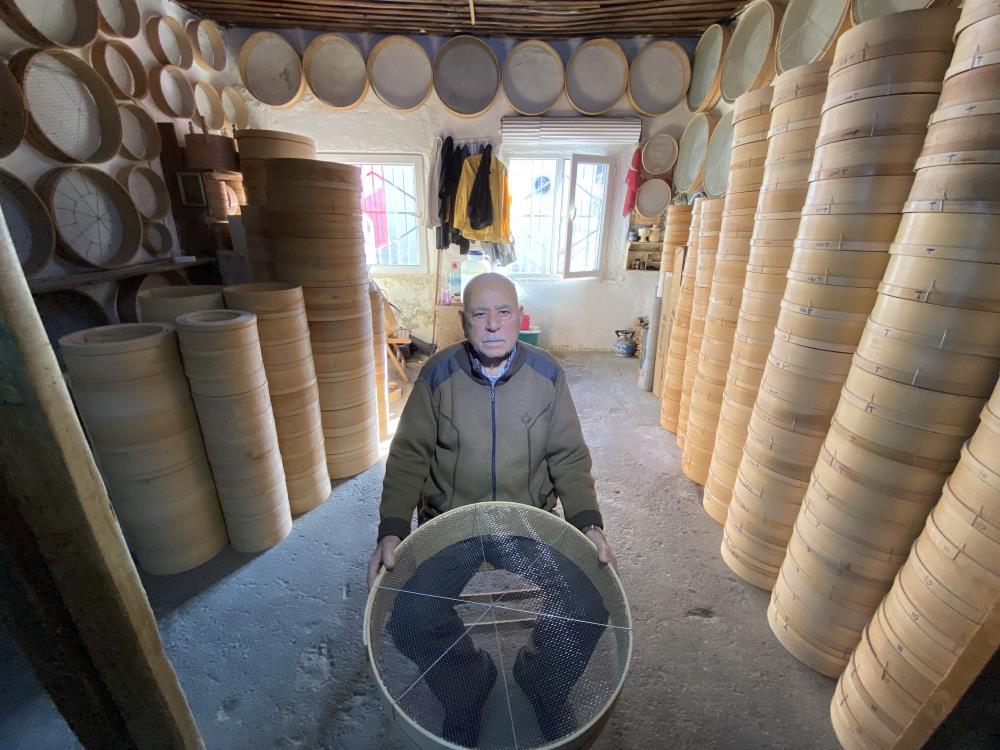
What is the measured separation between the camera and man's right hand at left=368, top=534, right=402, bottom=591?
1101 mm

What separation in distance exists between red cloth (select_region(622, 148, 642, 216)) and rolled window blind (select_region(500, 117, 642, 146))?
0.18 meters

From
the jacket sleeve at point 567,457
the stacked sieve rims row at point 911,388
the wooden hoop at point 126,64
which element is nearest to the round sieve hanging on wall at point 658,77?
the stacked sieve rims row at point 911,388

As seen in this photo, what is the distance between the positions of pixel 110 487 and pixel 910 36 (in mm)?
3334

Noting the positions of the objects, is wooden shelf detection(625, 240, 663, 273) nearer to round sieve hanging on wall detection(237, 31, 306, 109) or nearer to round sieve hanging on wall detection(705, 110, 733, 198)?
round sieve hanging on wall detection(705, 110, 733, 198)

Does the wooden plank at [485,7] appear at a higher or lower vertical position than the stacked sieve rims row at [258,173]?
higher

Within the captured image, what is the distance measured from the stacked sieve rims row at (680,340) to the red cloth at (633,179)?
5.80 feet

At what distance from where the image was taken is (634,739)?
1.45 metres

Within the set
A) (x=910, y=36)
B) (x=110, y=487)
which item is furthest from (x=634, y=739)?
(x=910, y=36)

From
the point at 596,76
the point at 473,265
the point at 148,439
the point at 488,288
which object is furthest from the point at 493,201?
the point at 148,439

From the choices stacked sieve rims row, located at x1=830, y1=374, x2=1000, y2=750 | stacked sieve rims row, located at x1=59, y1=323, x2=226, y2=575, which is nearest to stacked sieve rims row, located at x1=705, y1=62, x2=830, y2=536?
stacked sieve rims row, located at x1=830, y1=374, x2=1000, y2=750

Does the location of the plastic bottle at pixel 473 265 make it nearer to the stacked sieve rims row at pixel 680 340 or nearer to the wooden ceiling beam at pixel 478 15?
the wooden ceiling beam at pixel 478 15

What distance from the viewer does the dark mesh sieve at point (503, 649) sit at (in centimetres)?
91

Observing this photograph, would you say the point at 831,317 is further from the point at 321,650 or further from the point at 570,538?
the point at 321,650

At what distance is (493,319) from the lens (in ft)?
4.33
